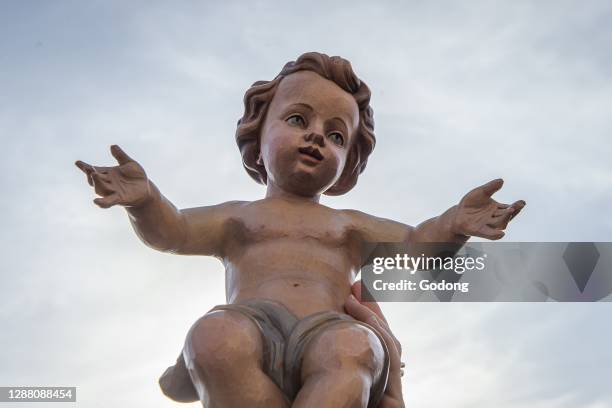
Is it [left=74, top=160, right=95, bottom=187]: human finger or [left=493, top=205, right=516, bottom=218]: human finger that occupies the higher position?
[left=74, top=160, right=95, bottom=187]: human finger

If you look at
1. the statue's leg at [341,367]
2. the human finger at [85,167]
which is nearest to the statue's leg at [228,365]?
the statue's leg at [341,367]

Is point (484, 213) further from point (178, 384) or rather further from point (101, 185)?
point (101, 185)

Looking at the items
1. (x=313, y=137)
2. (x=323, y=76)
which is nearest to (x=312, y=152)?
(x=313, y=137)

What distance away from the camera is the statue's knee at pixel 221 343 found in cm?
394

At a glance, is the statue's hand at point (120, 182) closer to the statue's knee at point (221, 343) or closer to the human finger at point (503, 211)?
the statue's knee at point (221, 343)

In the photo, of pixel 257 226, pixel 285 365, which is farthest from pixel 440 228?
pixel 285 365

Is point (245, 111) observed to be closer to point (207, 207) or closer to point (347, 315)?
point (207, 207)

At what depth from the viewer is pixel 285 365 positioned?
4.16m

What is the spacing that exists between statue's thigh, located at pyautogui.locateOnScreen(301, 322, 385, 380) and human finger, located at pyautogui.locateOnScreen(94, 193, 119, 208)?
1243 mm

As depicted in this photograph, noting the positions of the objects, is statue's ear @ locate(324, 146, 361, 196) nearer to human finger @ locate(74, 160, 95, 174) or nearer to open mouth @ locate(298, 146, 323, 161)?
open mouth @ locate(298, 146, 323, 161)

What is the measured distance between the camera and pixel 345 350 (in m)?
3.98

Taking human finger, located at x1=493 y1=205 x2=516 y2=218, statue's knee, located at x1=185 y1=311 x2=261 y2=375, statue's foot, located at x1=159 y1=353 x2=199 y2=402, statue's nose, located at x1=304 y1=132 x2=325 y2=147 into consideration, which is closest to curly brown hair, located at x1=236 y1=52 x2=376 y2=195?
statue's nose, located at x1=304 y1=132 x2=325 y2=147

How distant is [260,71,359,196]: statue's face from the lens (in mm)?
5129

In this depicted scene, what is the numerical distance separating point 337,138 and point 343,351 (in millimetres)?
1688
